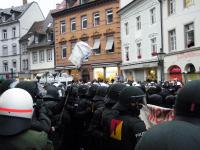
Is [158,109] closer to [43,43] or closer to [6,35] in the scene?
[43,43]

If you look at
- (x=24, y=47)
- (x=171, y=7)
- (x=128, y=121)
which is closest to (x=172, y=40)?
(x=171, y=7)

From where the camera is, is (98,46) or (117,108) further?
(98,46)

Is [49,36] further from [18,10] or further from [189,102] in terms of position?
[189,102]

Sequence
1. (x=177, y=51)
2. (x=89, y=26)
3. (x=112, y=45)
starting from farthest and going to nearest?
(x=89, y=26) → (x=112, y=45) → (x=177, y=51)

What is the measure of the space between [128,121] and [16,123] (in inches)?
64.2

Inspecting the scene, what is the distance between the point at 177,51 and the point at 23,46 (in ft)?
110

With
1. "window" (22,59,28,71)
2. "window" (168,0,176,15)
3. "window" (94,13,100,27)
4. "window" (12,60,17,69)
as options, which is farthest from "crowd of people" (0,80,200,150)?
"window" (12,60,17,69)

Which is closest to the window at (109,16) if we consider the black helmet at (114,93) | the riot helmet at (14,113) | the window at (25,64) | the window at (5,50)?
the window at (25,64)

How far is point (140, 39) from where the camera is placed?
34.7 meters

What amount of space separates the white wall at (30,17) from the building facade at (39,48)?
0.84 m

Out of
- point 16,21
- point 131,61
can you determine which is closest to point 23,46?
point 16,21

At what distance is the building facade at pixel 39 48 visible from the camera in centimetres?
5094

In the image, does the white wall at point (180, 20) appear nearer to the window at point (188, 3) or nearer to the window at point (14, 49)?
the window at point (188, 3)

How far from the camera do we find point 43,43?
5206cm
